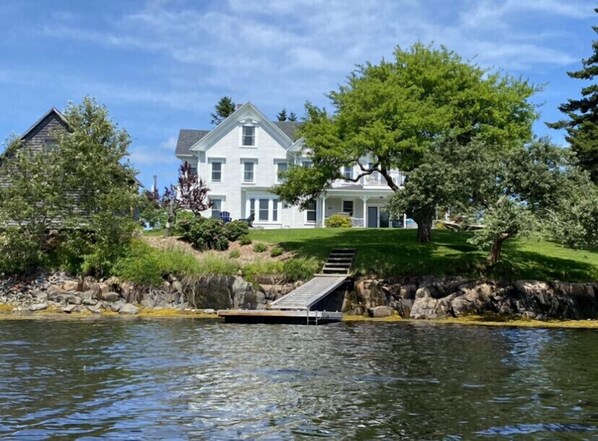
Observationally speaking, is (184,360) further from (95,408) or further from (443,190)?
(443,190)

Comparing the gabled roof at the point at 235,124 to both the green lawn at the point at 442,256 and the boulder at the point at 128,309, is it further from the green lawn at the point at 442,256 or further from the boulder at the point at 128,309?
the boulder at the point at 128,309

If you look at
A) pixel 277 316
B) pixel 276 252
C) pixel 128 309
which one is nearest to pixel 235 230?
pixel 276 252

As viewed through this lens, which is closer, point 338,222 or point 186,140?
point 338,222

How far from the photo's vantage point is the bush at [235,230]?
4075 centimetres

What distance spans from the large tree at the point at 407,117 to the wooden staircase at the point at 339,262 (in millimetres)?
4278

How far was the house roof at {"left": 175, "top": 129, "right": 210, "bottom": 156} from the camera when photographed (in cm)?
6419

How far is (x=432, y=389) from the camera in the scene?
1428cm

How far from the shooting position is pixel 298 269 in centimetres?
3572

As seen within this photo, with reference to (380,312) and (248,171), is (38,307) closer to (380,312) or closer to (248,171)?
(380,312)

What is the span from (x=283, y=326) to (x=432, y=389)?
13961 mm

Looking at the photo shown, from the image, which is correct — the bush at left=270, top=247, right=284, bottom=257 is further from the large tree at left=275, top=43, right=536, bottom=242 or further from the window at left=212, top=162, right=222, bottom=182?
the window at left=212, top=162, right=222, bottom=182

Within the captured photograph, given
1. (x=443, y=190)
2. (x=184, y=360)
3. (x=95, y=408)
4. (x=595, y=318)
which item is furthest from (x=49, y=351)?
(x=595, y=318)

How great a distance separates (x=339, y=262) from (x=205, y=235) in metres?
8.50

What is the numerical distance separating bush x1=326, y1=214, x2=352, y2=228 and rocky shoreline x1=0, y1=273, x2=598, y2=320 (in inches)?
858
